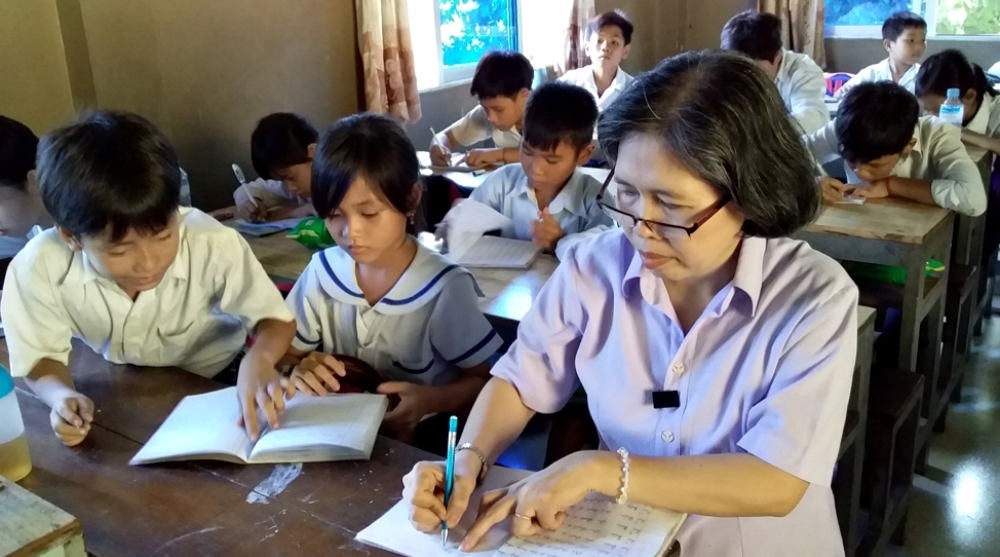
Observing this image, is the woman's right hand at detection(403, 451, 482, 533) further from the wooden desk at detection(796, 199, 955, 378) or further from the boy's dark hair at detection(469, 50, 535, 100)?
the boy's dark hair at detection(469, 50, 535, 100)

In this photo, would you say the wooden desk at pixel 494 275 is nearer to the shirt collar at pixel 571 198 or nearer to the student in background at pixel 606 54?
the shirt collar at pixel 571 198

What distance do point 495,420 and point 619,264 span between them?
29 centimetres

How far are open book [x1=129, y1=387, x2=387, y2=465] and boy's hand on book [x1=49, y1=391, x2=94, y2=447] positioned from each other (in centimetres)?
11

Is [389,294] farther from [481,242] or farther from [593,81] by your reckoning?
[593,81]

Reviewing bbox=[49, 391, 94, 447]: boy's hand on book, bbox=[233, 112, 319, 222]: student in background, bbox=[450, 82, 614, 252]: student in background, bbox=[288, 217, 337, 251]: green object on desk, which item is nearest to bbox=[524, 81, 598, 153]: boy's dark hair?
bbox=[450, 82, 614, 252]: student in background

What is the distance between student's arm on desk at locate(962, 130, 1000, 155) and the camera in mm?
3062

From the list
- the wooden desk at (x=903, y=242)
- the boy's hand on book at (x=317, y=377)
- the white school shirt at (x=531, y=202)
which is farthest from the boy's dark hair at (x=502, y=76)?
the boy's hand on book at (x=317, y=377)

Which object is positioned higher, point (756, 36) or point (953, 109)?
point (756, 36)

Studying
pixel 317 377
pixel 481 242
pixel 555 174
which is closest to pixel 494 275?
pixel 481 242

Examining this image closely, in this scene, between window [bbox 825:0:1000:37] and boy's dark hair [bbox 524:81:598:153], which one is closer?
boy's dark hair [bbox 524:81:598:153]

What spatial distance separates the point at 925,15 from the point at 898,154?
3706 mm

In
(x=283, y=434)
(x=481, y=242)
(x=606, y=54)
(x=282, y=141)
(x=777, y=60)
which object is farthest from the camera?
(x=606, y=54)

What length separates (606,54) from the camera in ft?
14.3

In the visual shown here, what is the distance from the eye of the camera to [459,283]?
167 cm
